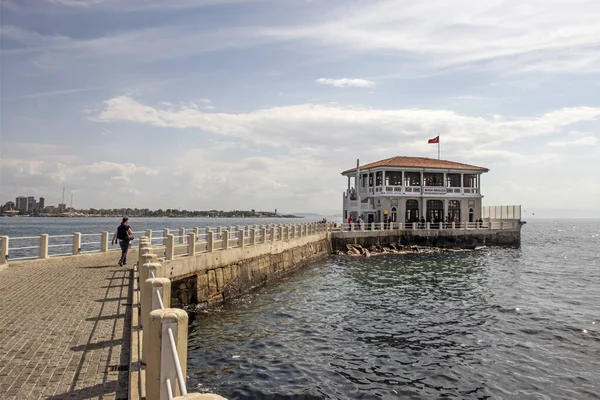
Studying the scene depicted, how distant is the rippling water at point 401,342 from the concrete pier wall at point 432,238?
16337 millimetres

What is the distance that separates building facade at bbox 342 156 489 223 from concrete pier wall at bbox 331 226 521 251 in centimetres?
341

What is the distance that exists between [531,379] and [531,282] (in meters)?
16.7

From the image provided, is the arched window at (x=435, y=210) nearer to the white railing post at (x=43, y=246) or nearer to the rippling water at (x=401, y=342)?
the rippling water at (x=401, y=342)

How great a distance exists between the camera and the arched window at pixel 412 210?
47750 millimetres

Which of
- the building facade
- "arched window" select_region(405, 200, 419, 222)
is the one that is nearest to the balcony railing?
the building facade

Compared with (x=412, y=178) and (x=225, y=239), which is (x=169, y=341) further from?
(x=412, y=178)

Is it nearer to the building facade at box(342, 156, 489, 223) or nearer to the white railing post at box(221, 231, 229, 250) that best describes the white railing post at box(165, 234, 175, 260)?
the white railing post at box(221, 231, 229, 250)

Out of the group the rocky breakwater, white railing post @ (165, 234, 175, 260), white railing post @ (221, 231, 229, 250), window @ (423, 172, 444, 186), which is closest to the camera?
white railing post @ (165, 234, 175, 260)

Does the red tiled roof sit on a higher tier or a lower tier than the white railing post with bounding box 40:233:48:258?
higher

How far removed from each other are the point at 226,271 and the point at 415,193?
32.3 meters

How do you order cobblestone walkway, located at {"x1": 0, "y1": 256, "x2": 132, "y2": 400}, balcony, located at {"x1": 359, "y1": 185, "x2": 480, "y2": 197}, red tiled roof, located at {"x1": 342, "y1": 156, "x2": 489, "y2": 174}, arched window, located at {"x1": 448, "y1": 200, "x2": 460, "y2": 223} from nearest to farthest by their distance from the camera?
cobblestone walkway, located at {"x1": 0, "y1": 256, "x2": 132, "y2": 400} → balcony, located at {"x1": 359, "y1": 185, "x2": 480, "y2": 197} → red tiled roof, located at {"x1": 342, "y1": 156, "x2": 489, "y2": 174} → arched window, located at {"x1": 448, "y1": 200, "x2": 460, "y2": 223}

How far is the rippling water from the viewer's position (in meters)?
9.79

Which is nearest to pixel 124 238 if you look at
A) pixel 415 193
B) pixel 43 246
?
pixel 43 246

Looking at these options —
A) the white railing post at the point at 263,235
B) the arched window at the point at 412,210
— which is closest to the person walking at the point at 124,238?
the white railing post at the point at 263,235
